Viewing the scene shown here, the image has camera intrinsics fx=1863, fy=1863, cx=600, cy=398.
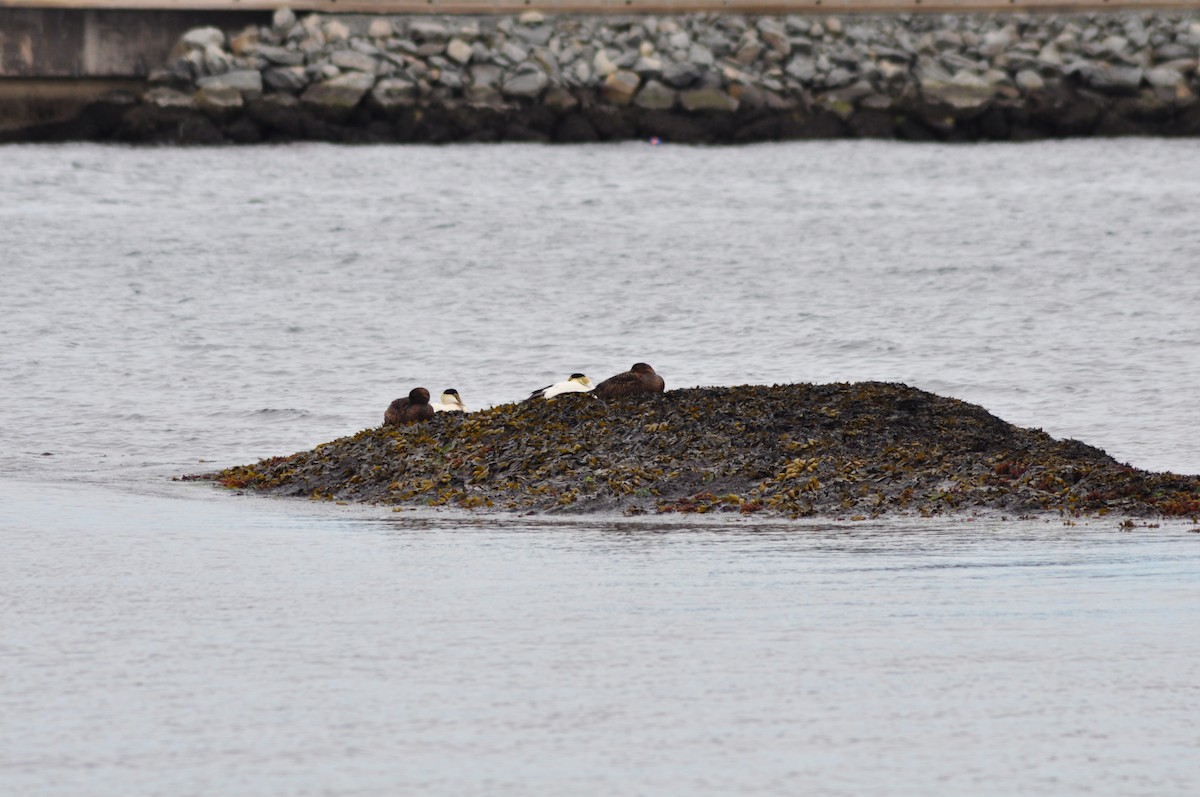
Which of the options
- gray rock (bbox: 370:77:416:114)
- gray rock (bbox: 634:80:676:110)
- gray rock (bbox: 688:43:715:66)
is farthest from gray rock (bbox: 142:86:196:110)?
gray rock (bbox: 688:43:715:66)

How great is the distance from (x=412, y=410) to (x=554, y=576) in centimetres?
476

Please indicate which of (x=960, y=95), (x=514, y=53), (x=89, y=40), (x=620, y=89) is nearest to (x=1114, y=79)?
(x=960, y=95)

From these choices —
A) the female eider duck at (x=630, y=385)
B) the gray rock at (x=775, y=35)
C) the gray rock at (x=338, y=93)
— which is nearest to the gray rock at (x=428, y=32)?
the gray rock at (x=338, y=93)

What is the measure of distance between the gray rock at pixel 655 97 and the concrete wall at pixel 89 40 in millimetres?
11597

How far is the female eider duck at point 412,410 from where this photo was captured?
1287cm

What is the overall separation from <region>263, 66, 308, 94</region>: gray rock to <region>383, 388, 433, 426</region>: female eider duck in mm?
37041

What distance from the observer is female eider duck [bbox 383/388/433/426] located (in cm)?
1287

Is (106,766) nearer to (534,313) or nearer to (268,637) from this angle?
(268,637)

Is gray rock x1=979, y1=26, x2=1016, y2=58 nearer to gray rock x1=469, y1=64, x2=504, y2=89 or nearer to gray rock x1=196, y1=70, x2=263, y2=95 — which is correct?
gray rock x1=469, y1=64, x2=504, y2=89

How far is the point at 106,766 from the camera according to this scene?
5.38 metres

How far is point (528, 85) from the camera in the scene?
161 ft

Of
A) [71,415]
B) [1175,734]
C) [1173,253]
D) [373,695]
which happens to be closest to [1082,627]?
[1175,734]

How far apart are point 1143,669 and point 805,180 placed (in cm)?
3494

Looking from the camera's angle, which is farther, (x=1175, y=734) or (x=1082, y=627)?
(x=1082, y=627)
